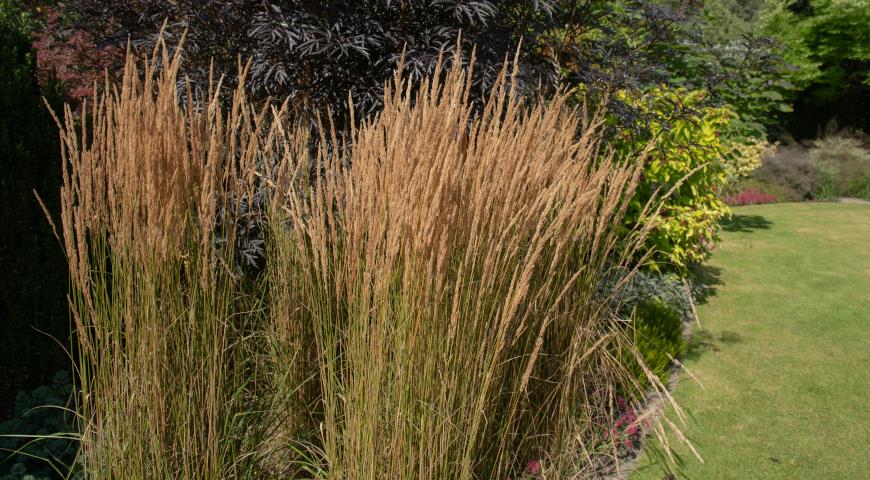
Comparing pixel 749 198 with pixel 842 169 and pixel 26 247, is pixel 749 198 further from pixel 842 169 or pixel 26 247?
pixel 26 247

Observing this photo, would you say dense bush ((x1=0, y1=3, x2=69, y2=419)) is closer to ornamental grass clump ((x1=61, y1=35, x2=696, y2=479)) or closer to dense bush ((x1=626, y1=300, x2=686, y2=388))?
ornamental grass clump ((x1=61, y1=35, x2=696, y2=479))

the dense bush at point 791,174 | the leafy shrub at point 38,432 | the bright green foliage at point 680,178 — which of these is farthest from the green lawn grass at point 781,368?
the dense bush at point 791,174

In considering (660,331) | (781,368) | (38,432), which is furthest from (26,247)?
(781,368)

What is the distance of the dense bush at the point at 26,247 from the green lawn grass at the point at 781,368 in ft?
11.8

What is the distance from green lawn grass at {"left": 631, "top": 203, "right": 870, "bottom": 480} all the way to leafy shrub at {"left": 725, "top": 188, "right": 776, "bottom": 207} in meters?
4.19

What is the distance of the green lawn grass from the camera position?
410cm

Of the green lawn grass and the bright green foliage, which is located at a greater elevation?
the bright green foliage

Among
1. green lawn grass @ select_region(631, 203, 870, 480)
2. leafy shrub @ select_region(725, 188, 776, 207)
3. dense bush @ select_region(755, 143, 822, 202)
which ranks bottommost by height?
green lawn grass @ select_region(631, 203, 870, 480)

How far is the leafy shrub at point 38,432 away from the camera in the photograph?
313cm

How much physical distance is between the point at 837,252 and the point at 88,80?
1046cm

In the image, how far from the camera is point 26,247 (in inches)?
141

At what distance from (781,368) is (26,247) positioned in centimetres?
589

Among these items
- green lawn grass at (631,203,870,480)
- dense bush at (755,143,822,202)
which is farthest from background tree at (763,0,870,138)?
green lawn grass at (631,203,870,480)

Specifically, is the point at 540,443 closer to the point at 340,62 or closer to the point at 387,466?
the point at 387,466
